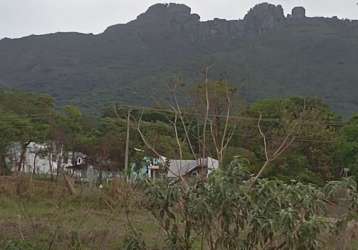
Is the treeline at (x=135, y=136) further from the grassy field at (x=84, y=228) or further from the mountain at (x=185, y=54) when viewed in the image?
the grassy field at (x=84, y=228)

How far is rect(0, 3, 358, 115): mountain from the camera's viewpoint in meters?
42.0

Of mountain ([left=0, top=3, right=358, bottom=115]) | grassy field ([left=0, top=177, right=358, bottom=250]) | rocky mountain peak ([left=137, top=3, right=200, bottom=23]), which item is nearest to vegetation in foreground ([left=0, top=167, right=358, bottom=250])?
grassy field ([left=0, top=177, right=358, bottom=250])

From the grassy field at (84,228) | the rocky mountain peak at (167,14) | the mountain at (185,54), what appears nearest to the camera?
the grassy field at (84,228)

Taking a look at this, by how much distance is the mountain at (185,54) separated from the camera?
41969 millimetres

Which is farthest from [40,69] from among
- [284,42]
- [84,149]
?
[84,149]

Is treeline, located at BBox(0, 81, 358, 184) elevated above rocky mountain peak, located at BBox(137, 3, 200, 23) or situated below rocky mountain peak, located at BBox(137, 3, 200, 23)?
below

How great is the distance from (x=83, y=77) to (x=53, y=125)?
27948mm

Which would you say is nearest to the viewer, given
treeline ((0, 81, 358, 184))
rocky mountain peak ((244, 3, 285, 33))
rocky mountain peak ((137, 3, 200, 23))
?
treeline ((0, 81, 358, 184))

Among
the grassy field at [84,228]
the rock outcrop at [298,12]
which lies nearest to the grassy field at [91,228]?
the grassy field at [84,228]

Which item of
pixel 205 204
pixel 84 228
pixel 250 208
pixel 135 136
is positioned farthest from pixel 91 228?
pixel 135 136

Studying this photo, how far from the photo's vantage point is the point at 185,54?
200 ft

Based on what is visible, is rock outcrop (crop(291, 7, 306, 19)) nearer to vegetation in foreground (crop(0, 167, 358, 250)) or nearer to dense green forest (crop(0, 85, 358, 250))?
dense green forest (crop(0, 85, 358, 250))

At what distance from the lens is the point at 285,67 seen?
49.1m

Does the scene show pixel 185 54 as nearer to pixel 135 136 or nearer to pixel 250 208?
pixel 135 136
